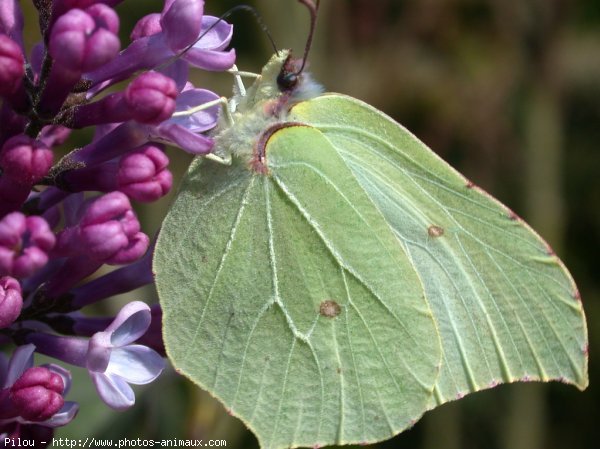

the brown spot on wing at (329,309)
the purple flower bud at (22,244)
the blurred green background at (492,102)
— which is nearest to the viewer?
the purple flower bud at (22,244)

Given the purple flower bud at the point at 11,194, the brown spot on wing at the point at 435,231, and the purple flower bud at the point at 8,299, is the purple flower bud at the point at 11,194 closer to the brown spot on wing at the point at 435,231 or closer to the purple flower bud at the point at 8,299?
the purple flower bud at the point at 8,299

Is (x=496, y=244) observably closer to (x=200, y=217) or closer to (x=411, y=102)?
(x=200, y=217)

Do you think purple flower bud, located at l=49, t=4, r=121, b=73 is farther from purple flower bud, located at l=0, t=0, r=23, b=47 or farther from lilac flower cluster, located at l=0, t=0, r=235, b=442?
purple flower bud, located at l=0, t=0, r=23, b=47

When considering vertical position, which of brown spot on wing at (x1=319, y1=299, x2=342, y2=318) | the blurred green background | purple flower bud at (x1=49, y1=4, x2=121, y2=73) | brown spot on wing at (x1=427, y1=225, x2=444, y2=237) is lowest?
the blurred green background

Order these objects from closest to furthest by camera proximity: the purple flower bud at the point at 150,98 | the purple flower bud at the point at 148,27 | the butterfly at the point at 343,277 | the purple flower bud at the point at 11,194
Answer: the purple flower bud at the point at 11,194
the purple flower bud at the point at 150,98
the purple flower bud at the point at 148,27
the butterfly at the point at 343,277

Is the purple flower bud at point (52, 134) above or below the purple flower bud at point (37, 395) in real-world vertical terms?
above

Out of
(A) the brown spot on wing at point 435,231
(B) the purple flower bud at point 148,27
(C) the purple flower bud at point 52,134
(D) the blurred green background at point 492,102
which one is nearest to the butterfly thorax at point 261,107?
(B) the purple flower bud at point 148,27

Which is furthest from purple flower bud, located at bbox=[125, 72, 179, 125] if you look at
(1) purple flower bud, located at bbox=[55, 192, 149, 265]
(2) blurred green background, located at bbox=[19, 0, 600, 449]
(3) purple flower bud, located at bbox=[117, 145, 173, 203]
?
(2) blurred green background, located at bbox=[19, 0, 600, 449]

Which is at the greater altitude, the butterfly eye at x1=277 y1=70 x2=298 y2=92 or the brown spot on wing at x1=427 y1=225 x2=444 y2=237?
the butterfly eye at x1=277 y1=70 x2=298 y2=92
